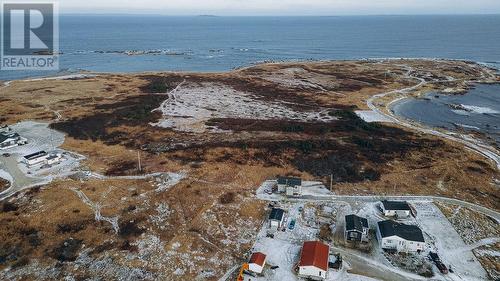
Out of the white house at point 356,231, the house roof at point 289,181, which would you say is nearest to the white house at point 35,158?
the house roof at point 289,181

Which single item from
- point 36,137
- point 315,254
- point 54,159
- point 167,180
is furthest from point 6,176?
point 315,254

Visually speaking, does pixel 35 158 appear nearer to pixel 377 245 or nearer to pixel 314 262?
pixel 314 262

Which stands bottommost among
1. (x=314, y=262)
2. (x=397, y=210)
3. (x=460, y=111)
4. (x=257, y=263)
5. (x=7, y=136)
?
(x=257, y=263)

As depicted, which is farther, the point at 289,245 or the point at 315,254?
the point at 289,245

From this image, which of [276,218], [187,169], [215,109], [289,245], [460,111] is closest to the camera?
[289,245]

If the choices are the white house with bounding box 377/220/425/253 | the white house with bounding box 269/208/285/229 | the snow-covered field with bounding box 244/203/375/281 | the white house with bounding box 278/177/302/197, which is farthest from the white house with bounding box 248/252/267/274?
the white house with bounding box 278/177/302/197

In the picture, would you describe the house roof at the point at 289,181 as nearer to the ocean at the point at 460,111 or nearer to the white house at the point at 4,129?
the ocean at the point at 460,111

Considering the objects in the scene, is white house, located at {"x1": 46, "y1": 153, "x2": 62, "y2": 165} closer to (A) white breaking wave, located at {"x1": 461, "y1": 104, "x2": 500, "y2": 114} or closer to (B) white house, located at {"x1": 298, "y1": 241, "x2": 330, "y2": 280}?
(B) white house, located at {"x1": 298, "y1": 241, "x2": 330, "y2": 280}

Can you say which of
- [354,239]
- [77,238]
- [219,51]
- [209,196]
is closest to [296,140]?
[209,196]
